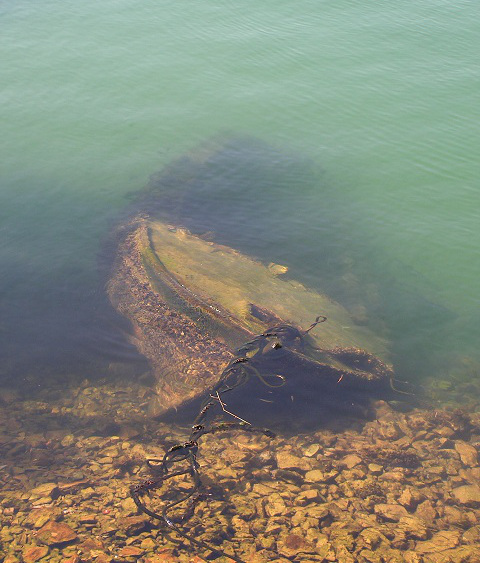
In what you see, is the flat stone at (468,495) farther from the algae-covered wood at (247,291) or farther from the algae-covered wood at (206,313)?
the algae-covered wood at (247,291)

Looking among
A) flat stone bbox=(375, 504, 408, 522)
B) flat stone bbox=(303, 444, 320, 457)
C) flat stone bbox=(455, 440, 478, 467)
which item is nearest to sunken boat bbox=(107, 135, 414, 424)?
flat stone bbox=(303, 444, 320, 457)

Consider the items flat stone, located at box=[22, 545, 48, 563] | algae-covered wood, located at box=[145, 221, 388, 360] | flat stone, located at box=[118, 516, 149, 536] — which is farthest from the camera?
algae-covered wood, located at box=[145, 221, 388, 360]

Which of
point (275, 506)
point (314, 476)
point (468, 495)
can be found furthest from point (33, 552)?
point (468, 495)

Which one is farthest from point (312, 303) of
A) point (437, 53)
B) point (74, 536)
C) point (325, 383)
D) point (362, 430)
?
point (437, 53)

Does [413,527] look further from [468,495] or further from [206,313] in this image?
[206,313]

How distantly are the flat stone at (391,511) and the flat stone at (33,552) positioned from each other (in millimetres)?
3532

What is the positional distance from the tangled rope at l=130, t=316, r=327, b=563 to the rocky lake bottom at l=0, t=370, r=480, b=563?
0.10 meters

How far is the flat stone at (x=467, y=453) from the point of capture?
6.51m

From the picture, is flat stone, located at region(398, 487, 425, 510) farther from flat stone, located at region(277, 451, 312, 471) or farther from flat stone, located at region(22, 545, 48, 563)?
flat stone, located at region(22, 545, 48, 563)

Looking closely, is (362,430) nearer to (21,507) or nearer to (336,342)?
(336,342)

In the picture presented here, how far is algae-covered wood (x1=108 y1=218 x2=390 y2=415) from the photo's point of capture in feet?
22.2

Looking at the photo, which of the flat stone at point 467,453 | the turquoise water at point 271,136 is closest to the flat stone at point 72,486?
the turquoise water at point 271,136

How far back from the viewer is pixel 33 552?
5.10 metres

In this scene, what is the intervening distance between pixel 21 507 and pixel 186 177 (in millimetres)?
7373
